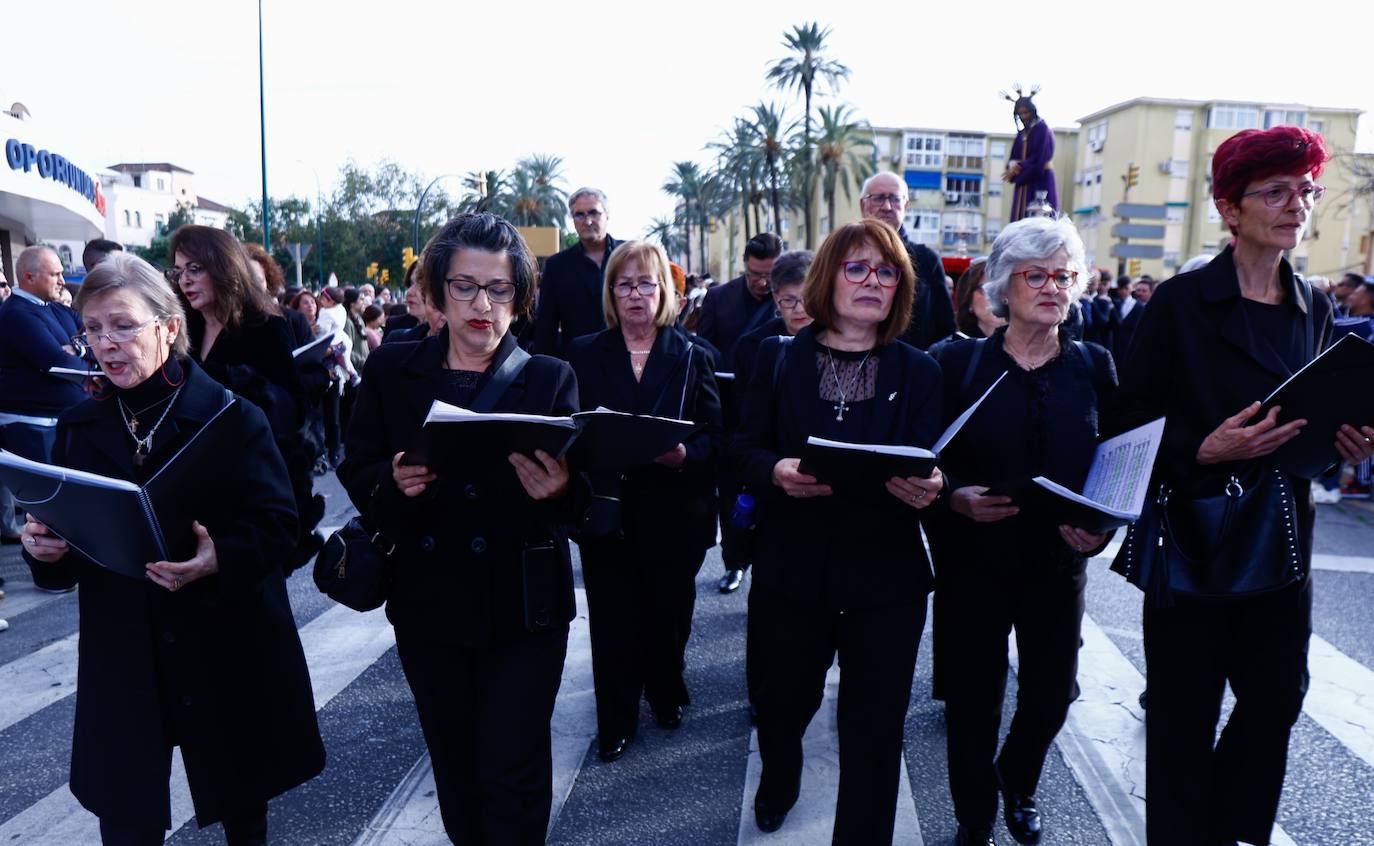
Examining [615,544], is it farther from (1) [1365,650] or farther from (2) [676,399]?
(1) [1365,650]

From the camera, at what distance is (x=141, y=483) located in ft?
8.47

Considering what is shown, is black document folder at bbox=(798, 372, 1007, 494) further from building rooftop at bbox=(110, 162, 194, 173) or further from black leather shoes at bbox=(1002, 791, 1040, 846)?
building rooftop at bbox=(110, 162, 194, 173)

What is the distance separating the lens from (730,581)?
6.25m

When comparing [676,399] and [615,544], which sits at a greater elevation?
[676,399]

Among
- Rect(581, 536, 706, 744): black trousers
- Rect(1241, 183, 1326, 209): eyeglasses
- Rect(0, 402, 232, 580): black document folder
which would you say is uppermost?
Rect(1241, 183, 1326, 209): eyeglasses

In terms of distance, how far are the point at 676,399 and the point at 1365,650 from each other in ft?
14.2

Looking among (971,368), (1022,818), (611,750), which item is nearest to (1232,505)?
(971,368)

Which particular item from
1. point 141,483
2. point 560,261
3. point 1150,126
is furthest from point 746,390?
point 1150,126

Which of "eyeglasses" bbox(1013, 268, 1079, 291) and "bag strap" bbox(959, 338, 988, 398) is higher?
"eyeglasses" bbox(1013, 268, 1079, 291)

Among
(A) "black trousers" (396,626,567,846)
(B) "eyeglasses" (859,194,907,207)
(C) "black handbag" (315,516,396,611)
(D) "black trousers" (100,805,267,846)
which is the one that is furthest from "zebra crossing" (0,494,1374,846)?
(B) "eyeglasses" (859,194,907,207)

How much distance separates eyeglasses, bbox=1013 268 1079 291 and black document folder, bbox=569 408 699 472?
127 centimetres

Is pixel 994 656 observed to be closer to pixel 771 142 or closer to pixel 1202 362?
pixel 1202 362

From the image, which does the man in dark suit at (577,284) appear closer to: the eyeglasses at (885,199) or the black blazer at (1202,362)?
the eyeglasses at (885,199)

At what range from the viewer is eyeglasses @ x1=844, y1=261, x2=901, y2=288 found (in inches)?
116
